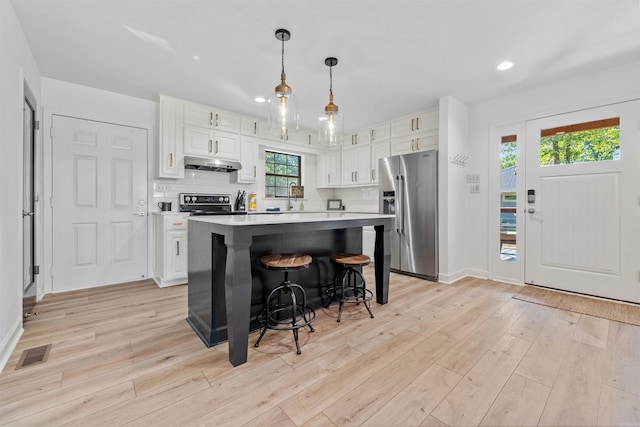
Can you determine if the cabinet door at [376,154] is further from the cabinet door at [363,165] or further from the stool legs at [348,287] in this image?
the stool legs at [348,287]

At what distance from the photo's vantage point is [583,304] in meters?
2.84

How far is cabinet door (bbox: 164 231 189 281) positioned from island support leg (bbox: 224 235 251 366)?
6.64ft

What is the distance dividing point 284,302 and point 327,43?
2290 mm

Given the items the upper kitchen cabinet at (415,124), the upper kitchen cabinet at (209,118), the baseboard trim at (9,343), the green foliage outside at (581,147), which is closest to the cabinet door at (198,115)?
the upper kitchen cabinet at (209,118)

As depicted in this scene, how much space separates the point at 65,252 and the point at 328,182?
13.1ft

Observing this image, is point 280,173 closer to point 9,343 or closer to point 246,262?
point 246,262

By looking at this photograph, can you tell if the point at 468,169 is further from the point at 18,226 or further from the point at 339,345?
the point at 18,226

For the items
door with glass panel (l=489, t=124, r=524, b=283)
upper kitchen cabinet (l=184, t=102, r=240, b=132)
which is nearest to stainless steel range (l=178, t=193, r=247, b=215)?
upper kitchen cabinet (l=184, t=102, r=240, b=132)

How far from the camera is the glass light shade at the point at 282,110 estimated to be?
226cm

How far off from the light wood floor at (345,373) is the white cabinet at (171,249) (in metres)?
0.83

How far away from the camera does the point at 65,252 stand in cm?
326

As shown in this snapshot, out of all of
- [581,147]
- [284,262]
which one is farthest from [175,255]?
[581,147]

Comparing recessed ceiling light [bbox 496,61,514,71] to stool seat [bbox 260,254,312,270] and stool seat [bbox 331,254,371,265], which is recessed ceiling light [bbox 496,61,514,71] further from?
stool seat [bbox 260,254,312,270]

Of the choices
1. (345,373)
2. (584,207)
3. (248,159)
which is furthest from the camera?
(248,159)
